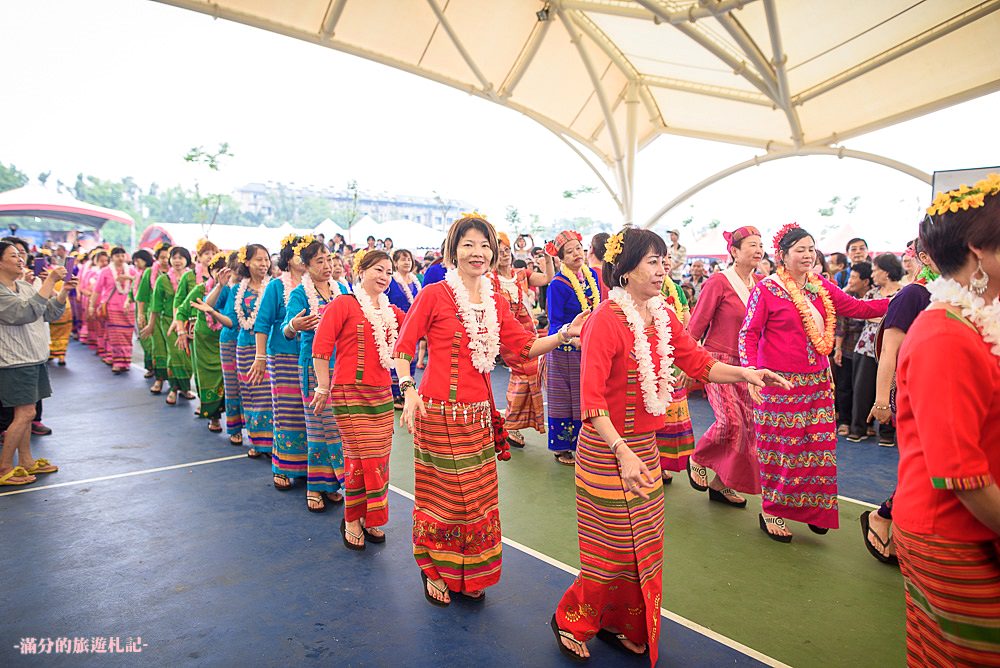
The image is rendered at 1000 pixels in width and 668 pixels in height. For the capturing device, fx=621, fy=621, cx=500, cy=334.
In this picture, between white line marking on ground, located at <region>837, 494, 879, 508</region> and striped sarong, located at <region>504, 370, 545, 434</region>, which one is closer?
white line marking on ground, located at <region>837, 494, 879, 508</region>

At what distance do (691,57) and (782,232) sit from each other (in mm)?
13100

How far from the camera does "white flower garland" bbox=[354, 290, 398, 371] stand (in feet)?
13.3

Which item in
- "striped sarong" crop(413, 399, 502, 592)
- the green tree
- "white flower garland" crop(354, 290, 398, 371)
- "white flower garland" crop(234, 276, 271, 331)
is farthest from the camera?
the green tree

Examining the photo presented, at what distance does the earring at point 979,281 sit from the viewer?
1.75 m

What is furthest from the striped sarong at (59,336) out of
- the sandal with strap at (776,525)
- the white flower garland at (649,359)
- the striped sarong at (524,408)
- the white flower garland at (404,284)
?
the sandal with strap at (776,525)

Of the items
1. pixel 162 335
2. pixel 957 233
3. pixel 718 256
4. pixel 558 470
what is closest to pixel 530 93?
pixel 718 256

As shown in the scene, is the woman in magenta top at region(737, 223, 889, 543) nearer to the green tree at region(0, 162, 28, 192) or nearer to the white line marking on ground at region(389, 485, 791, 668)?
the white line marking on ground at region(389, 485, 791, 668)

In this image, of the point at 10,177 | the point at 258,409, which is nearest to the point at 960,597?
the point at 258,409

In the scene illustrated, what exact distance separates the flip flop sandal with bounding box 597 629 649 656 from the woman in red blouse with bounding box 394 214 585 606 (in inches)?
24.5

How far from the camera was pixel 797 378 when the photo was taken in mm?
3998

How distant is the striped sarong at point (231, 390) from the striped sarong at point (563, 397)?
328cm

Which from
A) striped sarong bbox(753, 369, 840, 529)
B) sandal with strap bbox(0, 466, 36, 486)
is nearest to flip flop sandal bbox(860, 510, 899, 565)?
striped sarong bbox(753, 369, 840, 529)

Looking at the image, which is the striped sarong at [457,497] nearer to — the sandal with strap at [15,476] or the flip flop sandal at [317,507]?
the flip flop sandal at [317,507]

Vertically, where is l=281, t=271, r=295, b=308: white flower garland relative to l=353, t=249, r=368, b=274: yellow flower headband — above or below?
below
